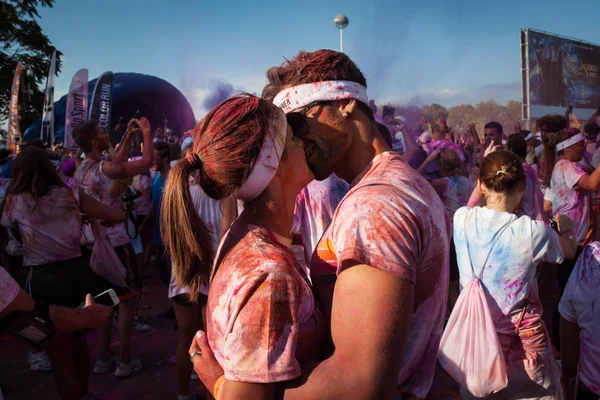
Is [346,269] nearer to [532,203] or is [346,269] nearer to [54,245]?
[54,245]

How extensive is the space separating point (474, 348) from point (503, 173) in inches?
44.3

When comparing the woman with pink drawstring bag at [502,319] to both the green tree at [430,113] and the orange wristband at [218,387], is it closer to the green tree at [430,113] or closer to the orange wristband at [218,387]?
the orange wristband at [218,387]

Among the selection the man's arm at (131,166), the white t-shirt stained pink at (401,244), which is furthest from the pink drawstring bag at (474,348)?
the man's arm at (131,166)

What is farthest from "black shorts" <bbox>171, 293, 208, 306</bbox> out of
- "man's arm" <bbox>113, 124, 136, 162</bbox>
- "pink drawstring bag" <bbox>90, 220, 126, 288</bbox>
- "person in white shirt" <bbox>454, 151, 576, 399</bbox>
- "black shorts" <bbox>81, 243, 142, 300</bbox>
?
"person in white shirt" <bbox>454, 151, 576, 399</bbox>

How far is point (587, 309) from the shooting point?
247cm

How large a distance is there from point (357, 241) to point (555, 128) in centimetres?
603

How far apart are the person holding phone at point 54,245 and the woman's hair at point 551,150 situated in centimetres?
526

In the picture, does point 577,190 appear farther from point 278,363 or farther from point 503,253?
point 278,363

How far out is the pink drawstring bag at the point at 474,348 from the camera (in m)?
2.47

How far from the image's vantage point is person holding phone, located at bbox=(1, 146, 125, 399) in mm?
3732

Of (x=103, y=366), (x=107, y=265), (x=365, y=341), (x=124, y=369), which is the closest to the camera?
(x=365, y=341)

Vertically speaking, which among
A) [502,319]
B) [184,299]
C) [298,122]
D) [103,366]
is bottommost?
[103,366]

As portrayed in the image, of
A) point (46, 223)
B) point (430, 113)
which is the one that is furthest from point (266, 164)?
point (430, 113)

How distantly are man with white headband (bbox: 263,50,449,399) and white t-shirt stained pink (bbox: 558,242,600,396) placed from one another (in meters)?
1.45
